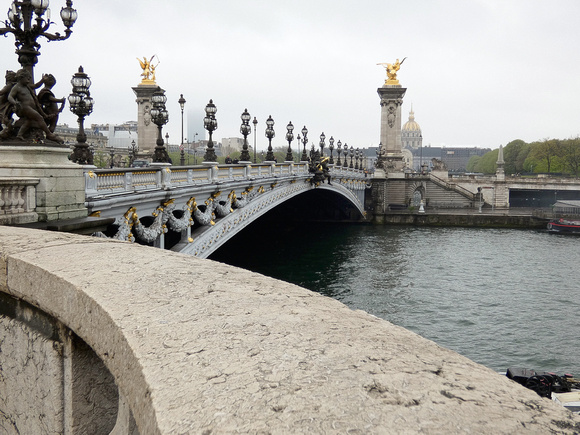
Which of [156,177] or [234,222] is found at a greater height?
[156,177]

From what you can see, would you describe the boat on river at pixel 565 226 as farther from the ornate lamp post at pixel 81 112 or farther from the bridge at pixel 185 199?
the ornate lamp post at pixel 81 112

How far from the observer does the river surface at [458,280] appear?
19656 mm

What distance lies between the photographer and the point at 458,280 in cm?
3003

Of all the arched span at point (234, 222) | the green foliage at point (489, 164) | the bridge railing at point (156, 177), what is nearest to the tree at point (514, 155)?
the green foliage at point (489, 164)

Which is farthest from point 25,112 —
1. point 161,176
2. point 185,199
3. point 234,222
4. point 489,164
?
point 489,164

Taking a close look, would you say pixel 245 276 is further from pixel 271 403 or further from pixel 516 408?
pixel 516 408

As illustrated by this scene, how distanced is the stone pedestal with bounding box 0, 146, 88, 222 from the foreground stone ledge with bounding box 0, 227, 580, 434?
210 inches

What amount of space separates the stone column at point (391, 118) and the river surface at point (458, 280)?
21.5m

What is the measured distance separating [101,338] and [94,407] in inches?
34.6

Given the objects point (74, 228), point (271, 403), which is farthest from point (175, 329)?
point (74, 228)

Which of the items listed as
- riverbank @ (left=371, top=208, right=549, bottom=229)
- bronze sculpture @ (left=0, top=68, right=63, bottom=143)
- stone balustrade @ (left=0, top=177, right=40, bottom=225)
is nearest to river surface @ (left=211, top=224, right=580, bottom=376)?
riverbank @ (left=371, top=208, right=549, bottom=229)

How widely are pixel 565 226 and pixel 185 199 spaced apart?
43292 millimetres

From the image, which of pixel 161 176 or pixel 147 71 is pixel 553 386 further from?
pixel 147 71

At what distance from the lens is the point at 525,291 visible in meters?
27.5
